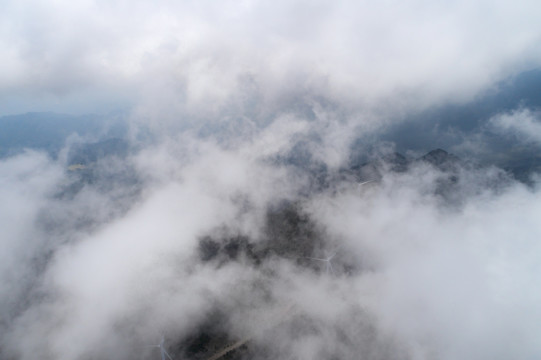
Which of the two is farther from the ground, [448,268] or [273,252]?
[273,252]

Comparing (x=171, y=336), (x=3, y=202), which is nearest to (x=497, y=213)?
(x=171, y=336)

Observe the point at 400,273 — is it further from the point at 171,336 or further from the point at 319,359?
the point at 171,336

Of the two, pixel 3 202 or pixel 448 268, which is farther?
pixel 3 202

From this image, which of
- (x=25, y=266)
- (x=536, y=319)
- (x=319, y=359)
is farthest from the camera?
(x=25, y=266)

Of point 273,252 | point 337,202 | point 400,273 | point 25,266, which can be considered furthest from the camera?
point 337,202

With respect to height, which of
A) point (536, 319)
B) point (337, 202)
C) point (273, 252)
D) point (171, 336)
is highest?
point (337, 202)

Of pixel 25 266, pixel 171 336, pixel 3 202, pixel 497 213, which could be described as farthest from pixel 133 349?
pixel 3 202

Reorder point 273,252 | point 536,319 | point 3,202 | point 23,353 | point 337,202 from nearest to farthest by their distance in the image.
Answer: point 536,319 < point 23,353 < point 273,252 < point 337,202 < point 3,202

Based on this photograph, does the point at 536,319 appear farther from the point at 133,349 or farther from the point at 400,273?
the point at 133,349

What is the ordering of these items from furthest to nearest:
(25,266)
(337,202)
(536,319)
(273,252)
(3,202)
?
(3,202) < (337,202) < (25,266) < (273,252) < (536,319)

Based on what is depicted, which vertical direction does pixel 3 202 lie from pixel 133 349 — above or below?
above
